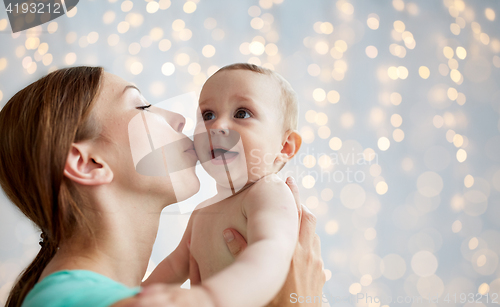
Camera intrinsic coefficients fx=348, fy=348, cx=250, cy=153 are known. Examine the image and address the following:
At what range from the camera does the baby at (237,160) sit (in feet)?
2.75

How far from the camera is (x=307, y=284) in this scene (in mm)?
905

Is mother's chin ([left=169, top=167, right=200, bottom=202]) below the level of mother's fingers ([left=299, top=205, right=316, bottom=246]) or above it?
above

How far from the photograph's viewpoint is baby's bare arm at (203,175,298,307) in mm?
486

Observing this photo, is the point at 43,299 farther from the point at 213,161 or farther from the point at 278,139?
the point at 278,139

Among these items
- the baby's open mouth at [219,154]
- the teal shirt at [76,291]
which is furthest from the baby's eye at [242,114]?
the teal shirt at [76,291]

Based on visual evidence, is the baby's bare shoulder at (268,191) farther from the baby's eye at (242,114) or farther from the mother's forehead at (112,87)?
the mother's forehead at (112,87)

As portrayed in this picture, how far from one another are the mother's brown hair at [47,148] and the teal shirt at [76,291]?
0.15 metres

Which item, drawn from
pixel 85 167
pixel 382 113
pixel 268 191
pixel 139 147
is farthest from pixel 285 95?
pixel 382 113

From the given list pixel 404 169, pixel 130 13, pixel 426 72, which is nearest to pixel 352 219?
pixel 404 169

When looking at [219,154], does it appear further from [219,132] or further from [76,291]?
[76,291]

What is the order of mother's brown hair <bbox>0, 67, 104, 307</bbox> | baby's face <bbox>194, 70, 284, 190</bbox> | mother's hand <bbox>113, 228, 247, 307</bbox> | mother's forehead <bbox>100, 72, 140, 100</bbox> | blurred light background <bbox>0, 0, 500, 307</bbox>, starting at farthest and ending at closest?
blurred light background <bbox>0, 0, 500, 307</bbox>, baby's face <bbox>194, 70, 284, 190</bbox>, mother's forehead <bbox>100, 72, 140, 100</bbox>, mother's brown hair <bbox>0, 67, 104, 307</bbox>, mother's hand <bbox>113, 228, 247, 307</bbox>

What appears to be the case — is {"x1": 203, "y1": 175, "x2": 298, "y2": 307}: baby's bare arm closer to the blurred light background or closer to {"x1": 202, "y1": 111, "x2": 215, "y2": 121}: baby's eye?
{"x1": 202, "y1": 111, "x2": 215, "y2": 121}: baby's eye

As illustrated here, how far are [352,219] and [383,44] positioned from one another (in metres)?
0.94

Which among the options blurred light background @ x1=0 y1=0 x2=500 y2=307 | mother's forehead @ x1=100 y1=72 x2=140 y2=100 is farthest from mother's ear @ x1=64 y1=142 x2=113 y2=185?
blurred light background @ x1=0 y1=0 x2=500 y2=307
